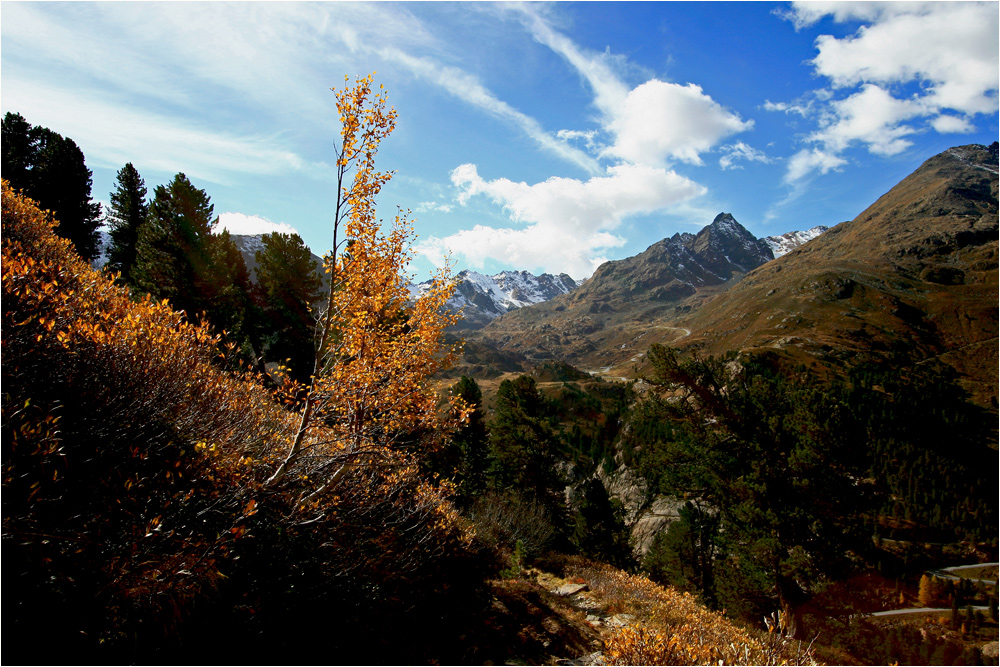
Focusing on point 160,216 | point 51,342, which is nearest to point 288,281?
point 160,216

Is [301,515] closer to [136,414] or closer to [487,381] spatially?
[136,414]

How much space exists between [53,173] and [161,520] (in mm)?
42920

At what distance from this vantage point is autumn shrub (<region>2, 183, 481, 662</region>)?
422 centimetres

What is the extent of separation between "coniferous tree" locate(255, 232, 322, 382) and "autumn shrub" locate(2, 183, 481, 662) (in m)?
23.9

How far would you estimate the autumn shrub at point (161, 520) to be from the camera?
422cm

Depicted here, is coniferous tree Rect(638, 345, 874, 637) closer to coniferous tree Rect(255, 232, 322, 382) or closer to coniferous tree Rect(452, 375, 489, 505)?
coniferous tree Rect(452, 375, 489, 505)

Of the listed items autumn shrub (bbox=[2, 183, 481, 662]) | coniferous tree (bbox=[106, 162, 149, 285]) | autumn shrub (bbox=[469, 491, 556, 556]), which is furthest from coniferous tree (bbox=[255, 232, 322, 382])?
autumn shrub (bbox=[2, 183, 481, 662])

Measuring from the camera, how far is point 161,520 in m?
5.10

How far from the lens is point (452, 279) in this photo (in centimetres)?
854

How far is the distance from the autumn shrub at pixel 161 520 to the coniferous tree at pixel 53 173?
34794 millimetres

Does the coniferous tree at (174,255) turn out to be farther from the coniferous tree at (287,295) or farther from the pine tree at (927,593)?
the pine tree at (927,593)

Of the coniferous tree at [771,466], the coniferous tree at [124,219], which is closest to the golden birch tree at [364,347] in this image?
the coniferous tree at [771,466]

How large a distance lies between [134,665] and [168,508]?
1709 mm

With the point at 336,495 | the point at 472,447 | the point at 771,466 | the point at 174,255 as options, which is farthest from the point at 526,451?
the point at 174,255
